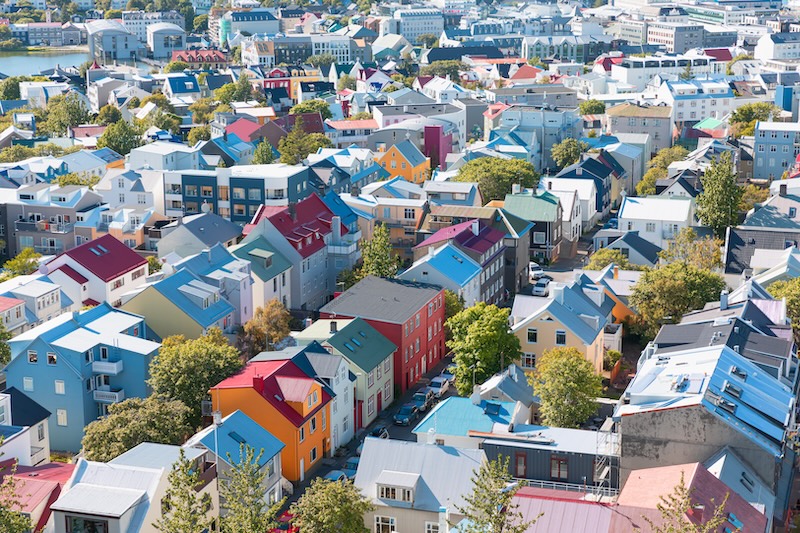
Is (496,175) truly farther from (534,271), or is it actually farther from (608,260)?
(608,260)

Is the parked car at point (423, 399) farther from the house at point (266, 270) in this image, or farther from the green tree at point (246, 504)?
the green tree at point (246, 504)

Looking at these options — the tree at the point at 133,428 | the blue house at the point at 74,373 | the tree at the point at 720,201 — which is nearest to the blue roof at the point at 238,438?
the tree at the point at 133,428

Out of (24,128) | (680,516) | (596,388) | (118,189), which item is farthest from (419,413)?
(24,128)

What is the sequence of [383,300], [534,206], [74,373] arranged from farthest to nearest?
[534,206] → [383,300] → [74,373]

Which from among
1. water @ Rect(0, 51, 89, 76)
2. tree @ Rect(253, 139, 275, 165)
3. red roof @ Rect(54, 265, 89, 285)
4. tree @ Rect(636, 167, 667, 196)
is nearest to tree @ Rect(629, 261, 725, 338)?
red roof @ Rect(54, 265, 89, 285)

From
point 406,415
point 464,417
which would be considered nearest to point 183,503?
point 464,417

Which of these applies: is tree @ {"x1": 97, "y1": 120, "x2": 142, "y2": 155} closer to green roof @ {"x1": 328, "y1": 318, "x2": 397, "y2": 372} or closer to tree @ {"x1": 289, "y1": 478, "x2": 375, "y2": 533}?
green roof @ {"x1": 328, "y1": 318, "x2": 397, "y2": 372}

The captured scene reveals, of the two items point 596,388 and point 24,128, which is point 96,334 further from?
point 24,128
